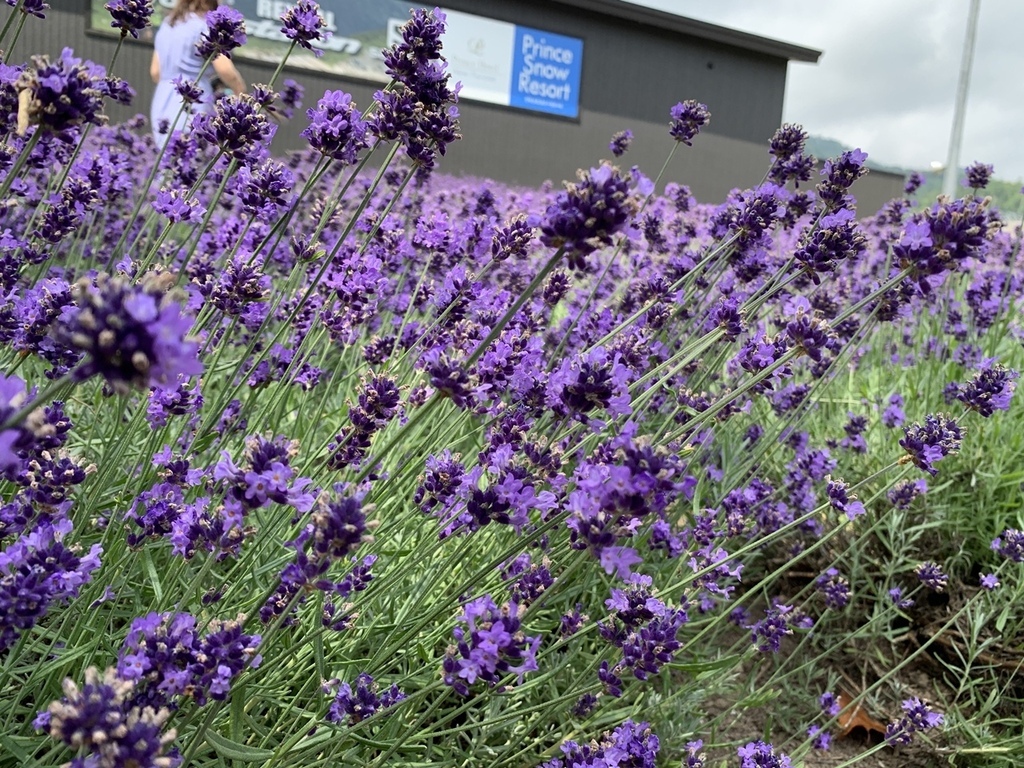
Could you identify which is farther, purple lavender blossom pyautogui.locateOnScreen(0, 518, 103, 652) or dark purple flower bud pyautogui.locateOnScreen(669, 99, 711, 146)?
dark purple flower bud pyautogui.locateOnScreen(669, 99, 711, 146)

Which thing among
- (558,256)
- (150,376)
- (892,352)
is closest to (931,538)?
(892,352)

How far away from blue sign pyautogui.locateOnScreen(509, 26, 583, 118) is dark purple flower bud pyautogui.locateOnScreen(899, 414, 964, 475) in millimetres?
17273

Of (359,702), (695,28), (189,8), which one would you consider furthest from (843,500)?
(695,28)

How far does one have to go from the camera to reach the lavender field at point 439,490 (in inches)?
52.2

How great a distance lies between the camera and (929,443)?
2.31 meters

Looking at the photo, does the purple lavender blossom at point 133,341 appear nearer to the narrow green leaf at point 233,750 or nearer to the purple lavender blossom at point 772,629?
the narrow green leaf at point 233,750

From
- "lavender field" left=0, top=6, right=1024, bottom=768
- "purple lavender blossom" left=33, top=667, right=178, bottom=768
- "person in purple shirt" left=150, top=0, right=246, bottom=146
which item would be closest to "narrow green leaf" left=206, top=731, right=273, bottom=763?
"lavender field" left=0, top=6, right=1024, bottom=768

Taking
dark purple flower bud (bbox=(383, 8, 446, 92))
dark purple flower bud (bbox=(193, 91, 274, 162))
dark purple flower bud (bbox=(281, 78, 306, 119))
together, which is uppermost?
dark purple flower bud (bbox=(281, 78, 306, 119))

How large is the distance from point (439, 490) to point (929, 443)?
1.46 m

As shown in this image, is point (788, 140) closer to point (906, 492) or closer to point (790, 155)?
point (790, 155)

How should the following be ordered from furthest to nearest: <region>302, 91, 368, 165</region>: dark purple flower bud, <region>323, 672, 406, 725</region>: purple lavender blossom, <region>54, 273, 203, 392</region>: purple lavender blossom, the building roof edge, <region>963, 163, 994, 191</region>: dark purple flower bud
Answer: the building roof edge → <region>963, 163, 994, 191</region>: dark purple flower bud → <region>302, 91, 368, 165</region>: dark purple flower bud → <region>323, 672, 406, 725</region>: purple lavender blossom → <region>54, 273, 203, 392</region>: purple lavender blossom

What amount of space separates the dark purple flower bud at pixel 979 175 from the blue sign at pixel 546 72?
1475 centimetres

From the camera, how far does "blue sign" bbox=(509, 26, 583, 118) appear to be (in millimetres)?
18375

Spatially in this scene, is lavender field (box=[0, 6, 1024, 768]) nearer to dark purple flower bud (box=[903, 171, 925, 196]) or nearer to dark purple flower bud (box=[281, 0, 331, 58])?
Answer: dark purple flower bud (box=[281, 0, 331, 58])
